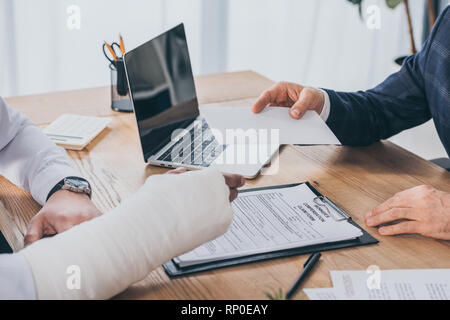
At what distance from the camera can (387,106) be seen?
1292 mm

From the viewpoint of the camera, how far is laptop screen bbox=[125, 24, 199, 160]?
1085mm

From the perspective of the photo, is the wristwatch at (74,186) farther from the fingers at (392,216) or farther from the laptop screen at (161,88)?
the fingers at (392,216)

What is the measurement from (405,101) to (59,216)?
91 cm

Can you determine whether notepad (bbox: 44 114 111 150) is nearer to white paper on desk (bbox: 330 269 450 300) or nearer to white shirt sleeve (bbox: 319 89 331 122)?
white shirt sleeve (bbox: 319 89 331 122)

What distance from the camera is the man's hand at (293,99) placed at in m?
1.12

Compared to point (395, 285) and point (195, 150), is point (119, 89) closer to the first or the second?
point (195, 150)

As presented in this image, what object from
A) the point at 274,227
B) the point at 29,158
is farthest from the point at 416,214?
the point at 29,158

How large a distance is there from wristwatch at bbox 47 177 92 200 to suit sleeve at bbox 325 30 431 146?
606 mm

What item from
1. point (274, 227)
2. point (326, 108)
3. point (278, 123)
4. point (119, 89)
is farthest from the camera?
point (119, 89)

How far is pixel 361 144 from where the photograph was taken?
4.02 ft

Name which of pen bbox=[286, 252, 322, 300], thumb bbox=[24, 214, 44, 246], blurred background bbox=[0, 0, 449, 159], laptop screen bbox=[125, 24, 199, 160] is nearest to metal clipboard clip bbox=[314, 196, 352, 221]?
pen bbox=[286, 252, 322, 300]

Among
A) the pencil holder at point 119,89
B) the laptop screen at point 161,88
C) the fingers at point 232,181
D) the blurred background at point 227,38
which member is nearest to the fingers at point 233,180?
the fingers at point 232,181
